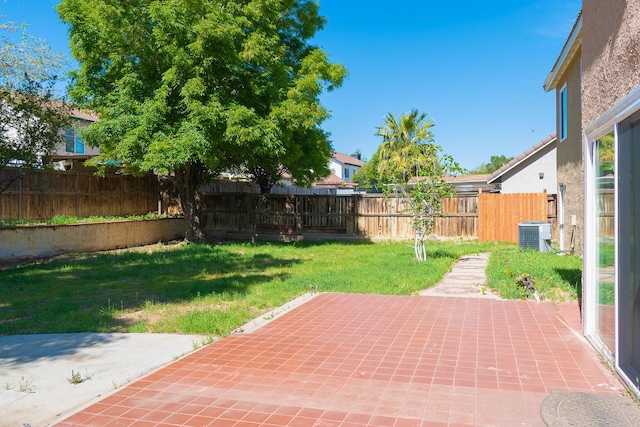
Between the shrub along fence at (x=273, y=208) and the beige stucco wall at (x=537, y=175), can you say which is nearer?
the shrub along fence at (x=273, y=208)

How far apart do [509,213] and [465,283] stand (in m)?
8.34

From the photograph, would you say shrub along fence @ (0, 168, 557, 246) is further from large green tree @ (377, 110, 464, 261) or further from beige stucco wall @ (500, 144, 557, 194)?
beige stucco wall @ (500, 144, 557, 194)

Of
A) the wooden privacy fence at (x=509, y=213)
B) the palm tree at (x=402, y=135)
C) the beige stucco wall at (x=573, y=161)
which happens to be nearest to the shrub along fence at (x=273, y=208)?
the wooden privacy fence at (x=509, y=213)

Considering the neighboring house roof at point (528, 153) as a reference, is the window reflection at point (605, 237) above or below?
below

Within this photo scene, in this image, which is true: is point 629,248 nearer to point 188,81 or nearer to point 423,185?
point 423,185

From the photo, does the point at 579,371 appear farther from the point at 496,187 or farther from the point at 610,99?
the point at 496,187

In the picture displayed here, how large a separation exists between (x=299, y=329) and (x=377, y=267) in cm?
571

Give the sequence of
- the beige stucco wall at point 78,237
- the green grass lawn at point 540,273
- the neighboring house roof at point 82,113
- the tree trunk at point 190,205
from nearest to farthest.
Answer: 1. the green grass lawn at point 540,273
2. the beige stucco wall at point 78,237
3. the neighboring house roof at point 82,113
4. the tree trunk at point 190,205

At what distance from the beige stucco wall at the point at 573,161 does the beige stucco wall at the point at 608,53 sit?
20.9 feet

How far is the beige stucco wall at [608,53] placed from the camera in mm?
4773

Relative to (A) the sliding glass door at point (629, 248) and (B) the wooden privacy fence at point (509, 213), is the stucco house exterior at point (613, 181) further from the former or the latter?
(B) the wooden privacy fence at point (509, 213)

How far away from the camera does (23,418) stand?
4.02 metres

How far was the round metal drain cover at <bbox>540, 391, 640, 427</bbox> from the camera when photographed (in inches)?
148

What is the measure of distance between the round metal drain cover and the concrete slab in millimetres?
3794
